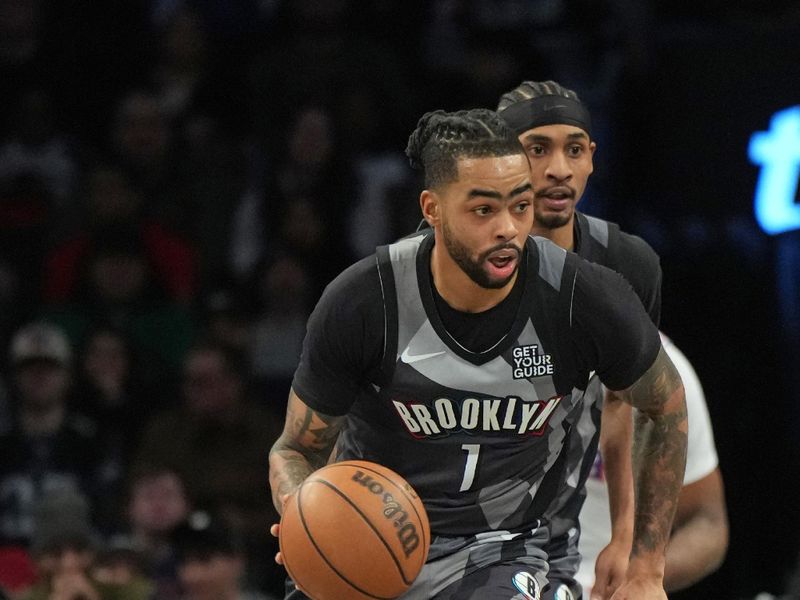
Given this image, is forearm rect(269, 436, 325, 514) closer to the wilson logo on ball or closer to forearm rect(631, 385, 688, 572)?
the wilson logo on ball

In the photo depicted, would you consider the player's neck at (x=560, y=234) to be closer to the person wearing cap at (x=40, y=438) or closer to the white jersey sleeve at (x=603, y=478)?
the white jersey sleeve at (x=603, y=478)

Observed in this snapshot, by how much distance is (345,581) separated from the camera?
379 cm

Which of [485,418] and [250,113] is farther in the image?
[250,113]

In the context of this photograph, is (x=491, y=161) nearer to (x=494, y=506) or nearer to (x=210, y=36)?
(x=494, y=506)

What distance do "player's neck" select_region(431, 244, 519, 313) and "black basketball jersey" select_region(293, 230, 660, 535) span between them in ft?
0.12

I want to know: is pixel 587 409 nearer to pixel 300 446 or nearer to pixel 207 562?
pixel 300 446

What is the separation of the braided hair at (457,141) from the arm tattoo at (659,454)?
66 centimetres

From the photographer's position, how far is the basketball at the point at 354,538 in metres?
3.77

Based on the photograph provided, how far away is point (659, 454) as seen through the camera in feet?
13.5

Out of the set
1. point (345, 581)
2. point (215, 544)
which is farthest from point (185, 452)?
point (345, 581)

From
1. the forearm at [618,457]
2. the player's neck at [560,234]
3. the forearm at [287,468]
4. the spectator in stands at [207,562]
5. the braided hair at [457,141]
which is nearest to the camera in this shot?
the braided hair at [457,141]

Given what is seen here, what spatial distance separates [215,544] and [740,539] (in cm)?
233

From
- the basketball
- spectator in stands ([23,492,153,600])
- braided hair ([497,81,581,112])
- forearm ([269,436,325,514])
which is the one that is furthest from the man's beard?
spectator in stands ([23,492,153,600])

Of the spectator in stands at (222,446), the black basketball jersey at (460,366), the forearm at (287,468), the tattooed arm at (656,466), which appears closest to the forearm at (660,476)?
the tattooed arm at (656,466)
